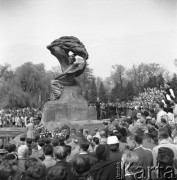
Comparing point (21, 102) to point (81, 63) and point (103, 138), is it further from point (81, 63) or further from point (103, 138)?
point (103, 138)

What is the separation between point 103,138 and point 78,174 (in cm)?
302

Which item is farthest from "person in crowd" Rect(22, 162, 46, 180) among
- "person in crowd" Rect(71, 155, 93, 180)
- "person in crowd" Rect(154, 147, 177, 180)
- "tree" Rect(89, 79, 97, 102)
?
"tree" Rect(89, 79, 97, 102)

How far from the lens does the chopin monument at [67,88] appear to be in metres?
17.2

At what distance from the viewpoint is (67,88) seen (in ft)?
59.0

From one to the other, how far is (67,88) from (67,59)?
5.74 feet

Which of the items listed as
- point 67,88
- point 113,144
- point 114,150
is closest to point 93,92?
point 67,88

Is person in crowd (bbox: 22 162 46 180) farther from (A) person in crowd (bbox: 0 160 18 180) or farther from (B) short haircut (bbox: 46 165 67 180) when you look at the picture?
(A) person in crowd (bbox: 0 160 18 180)

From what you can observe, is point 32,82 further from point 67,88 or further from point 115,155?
point 115,155

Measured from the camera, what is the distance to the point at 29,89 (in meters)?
50.8

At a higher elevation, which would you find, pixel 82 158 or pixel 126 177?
pixel 82 158

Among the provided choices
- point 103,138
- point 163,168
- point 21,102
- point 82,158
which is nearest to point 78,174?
point 82,158

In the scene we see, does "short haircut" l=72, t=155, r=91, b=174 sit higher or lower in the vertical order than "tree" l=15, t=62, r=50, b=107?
lower

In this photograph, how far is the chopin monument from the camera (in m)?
17.2

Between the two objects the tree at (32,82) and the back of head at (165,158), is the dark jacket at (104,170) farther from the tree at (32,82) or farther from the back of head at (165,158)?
the tree at (32,82)
